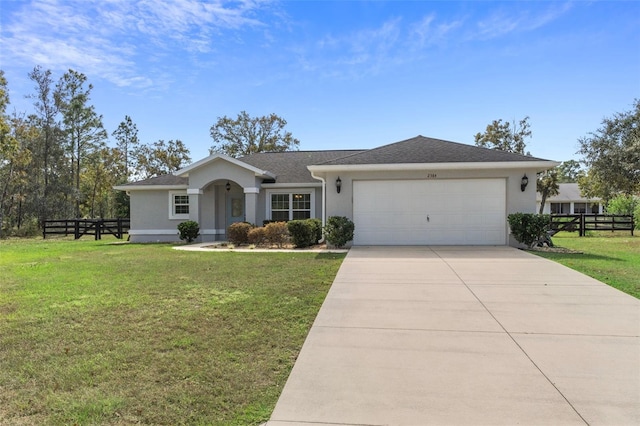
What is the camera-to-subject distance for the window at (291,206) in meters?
16.5

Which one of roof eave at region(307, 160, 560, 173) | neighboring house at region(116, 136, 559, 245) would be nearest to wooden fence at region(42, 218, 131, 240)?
neighboring house at region(116, 136, 559, 245)

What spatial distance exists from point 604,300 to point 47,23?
47.8 feet

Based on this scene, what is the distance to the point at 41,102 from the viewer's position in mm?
30562

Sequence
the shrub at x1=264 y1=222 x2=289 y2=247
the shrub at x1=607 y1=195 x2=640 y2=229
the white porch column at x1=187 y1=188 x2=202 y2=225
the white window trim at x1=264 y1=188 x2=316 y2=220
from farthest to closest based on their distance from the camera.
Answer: the shrub at x1=607 y1=195 x2=640 y2=229 → the white window trim at x1=264 y1=188 x2=316 y2=220 → the white porch column at x1=187 y1=188 x2=202 y2=225 → the shrub at x1=264 y1=222 x2=289 y2=247

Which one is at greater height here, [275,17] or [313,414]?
[275,17]

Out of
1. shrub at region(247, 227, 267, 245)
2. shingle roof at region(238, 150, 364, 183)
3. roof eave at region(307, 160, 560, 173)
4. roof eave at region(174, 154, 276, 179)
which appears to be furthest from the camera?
shingle roof at region(238, 150, 364, 183)

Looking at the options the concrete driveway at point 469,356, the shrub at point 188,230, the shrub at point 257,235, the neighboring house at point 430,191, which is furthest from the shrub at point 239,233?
the concrete driveway at point 469,356

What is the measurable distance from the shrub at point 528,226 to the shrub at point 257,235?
8724 millimetres

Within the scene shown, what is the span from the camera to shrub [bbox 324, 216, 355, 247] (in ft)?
39.3

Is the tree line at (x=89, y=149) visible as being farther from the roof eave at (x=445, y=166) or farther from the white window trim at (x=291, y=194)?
the white window trim at (x=291, y=194)

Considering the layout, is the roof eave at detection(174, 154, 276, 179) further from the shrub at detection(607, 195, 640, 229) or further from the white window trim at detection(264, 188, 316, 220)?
the shrub at detection(607, 195, 640, 229)

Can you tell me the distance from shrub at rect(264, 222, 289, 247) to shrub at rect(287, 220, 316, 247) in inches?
21.5

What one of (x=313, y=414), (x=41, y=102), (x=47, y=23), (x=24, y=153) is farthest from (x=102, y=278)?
(x=41, y=102)

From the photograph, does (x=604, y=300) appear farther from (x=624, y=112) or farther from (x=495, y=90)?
(x=624, y=112)
